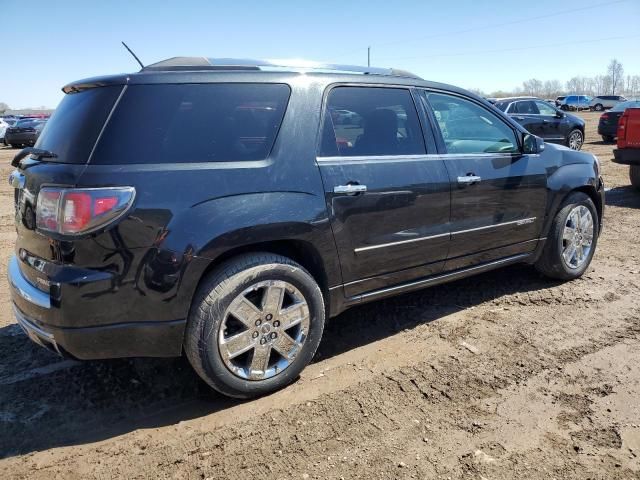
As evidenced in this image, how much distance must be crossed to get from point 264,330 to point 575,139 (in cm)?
1570

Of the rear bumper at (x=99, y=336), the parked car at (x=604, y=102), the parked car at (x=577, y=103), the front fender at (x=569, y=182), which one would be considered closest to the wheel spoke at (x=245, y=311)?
the rear bumper at (x=99, y=336)

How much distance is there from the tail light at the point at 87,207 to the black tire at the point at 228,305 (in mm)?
588

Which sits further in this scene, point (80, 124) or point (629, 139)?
point (629, 139)

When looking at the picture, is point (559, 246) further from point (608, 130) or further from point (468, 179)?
point (608, 130)

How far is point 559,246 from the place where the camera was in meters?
4.61

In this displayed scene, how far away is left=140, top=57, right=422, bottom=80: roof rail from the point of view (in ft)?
9.56

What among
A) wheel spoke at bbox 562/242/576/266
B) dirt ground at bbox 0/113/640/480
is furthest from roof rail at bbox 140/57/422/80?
wheel spoke at bbox 562/242/576/266

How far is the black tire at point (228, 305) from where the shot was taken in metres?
2.71

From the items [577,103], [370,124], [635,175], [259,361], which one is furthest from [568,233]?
[577,103]

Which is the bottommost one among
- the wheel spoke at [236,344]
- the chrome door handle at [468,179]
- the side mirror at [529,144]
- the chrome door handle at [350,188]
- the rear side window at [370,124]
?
the wheel spoke at [236,344]

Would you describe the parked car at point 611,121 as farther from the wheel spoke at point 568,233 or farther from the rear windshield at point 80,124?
the rear windshield at point 80,124

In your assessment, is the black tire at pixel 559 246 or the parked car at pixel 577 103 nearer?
the black tire at pixel 559 246

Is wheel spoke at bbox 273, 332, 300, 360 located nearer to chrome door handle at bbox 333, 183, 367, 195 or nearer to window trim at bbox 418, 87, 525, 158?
chrome door handle at bbox 333, 183, 367, 195

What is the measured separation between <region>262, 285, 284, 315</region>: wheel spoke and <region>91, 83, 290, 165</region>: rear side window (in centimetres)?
75
